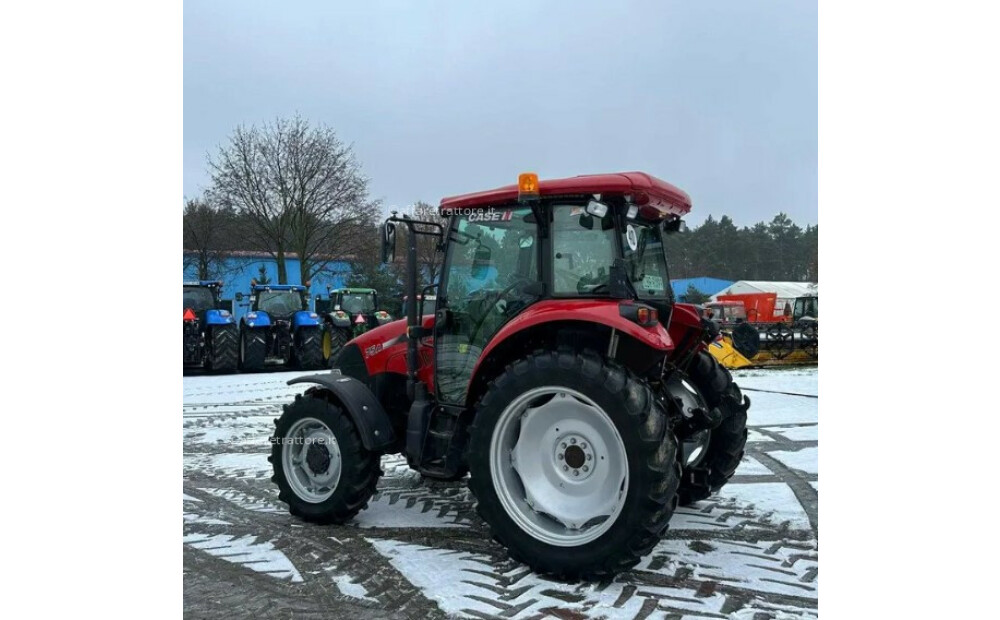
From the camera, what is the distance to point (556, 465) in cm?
364

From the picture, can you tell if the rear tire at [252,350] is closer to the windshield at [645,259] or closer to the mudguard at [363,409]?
the mudguard at [363,409]

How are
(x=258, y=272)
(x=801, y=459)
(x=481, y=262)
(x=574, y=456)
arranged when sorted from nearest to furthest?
(x=574, y=456)
(x=481, y=262)
(x=801, y=459)
(x=258, y=272)

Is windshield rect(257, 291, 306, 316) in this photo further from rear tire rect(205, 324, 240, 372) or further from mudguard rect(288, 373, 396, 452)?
mudguard rect(288, 373, 396, 452)

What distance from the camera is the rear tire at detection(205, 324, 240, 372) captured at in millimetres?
13195

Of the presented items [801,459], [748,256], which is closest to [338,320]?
[801,459]

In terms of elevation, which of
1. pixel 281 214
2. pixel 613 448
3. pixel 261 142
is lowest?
pixel 613 448

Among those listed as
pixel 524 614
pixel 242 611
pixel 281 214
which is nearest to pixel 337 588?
pixel 242 611

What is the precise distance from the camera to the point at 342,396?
4.24m

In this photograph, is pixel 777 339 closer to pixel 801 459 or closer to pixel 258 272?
pixel 801 459

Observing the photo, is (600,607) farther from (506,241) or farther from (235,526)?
(235,526)

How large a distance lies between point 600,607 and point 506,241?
194 cm

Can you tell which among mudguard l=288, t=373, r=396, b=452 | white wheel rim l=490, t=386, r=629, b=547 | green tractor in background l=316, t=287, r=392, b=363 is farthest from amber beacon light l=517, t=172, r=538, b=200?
green tractor in background l=316, t=287, r=392, b=363

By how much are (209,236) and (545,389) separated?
17.1m

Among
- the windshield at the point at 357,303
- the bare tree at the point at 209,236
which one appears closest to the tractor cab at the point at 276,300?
the windshield at the point at 357,303
